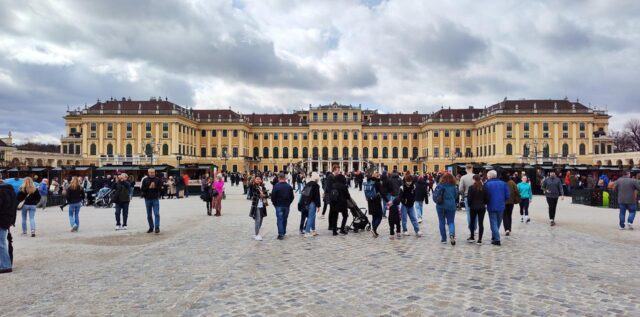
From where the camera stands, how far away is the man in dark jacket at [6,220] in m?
7.29

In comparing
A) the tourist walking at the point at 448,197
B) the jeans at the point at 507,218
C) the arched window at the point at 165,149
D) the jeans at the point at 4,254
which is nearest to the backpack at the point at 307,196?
the tourist walking at the point at 448,197

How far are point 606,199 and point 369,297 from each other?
60.8 feet

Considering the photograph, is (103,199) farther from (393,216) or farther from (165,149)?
(165,149)

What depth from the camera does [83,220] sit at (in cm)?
1455

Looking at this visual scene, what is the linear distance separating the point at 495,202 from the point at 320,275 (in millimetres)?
4858

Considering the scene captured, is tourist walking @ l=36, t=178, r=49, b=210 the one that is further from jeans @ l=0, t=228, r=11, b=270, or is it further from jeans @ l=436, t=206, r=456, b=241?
jeans @ l=436, t=206, r=456, b=241

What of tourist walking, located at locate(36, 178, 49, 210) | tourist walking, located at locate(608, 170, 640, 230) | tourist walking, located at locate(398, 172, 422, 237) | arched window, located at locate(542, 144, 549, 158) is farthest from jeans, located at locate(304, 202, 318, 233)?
arched window, located at locate(542, 144, 549, 158)

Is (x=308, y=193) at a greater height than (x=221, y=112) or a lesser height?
lesser

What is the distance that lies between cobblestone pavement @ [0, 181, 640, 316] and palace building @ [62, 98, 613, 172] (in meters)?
57.9

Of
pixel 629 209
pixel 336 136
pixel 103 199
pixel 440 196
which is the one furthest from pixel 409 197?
pixel 336 136

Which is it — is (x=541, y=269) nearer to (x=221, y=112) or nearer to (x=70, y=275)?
(x=70, y=275)

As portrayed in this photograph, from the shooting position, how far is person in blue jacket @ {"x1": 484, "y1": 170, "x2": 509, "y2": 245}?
976cm

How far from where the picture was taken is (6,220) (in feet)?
24.5

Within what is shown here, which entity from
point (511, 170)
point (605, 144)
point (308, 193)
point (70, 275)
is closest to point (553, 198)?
point (308, 193)
